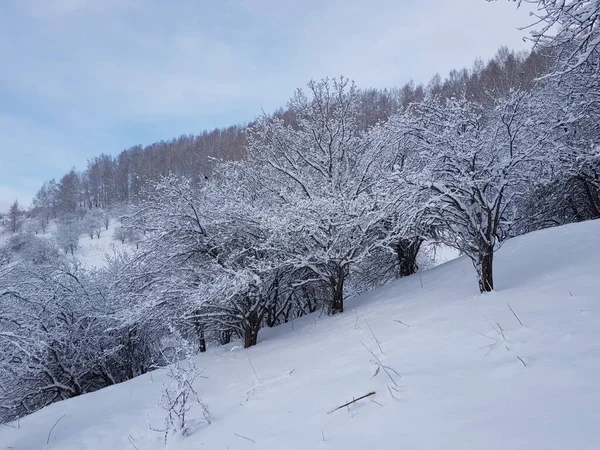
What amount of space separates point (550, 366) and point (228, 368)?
19.9ft

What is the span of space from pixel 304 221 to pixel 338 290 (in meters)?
1.94

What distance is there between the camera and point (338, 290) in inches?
353

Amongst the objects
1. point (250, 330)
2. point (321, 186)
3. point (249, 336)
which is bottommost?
point (249, 336)

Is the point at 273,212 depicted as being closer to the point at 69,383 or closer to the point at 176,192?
the point at 176,192

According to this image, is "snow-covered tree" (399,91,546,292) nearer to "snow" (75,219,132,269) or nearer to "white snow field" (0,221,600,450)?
"white snow field" (0,221,600,450)

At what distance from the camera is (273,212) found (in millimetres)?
9406

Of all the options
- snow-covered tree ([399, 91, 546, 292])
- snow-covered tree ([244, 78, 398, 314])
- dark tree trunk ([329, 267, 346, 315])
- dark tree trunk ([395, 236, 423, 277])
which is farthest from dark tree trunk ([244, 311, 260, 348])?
snow-covered tree ([399, 91, 546, 292])

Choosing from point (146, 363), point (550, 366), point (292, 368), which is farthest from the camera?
point (146, 363)

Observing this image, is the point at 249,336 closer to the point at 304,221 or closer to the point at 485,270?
the point at 304,221

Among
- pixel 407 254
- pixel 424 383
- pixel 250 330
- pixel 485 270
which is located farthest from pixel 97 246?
pixel 424 383

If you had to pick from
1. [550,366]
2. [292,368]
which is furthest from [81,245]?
[550,366]

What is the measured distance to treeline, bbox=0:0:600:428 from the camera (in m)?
6.05

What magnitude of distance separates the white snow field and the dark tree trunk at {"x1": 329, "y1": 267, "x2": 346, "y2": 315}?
113 centimetres

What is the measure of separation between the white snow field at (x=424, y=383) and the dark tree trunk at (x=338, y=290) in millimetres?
1130
